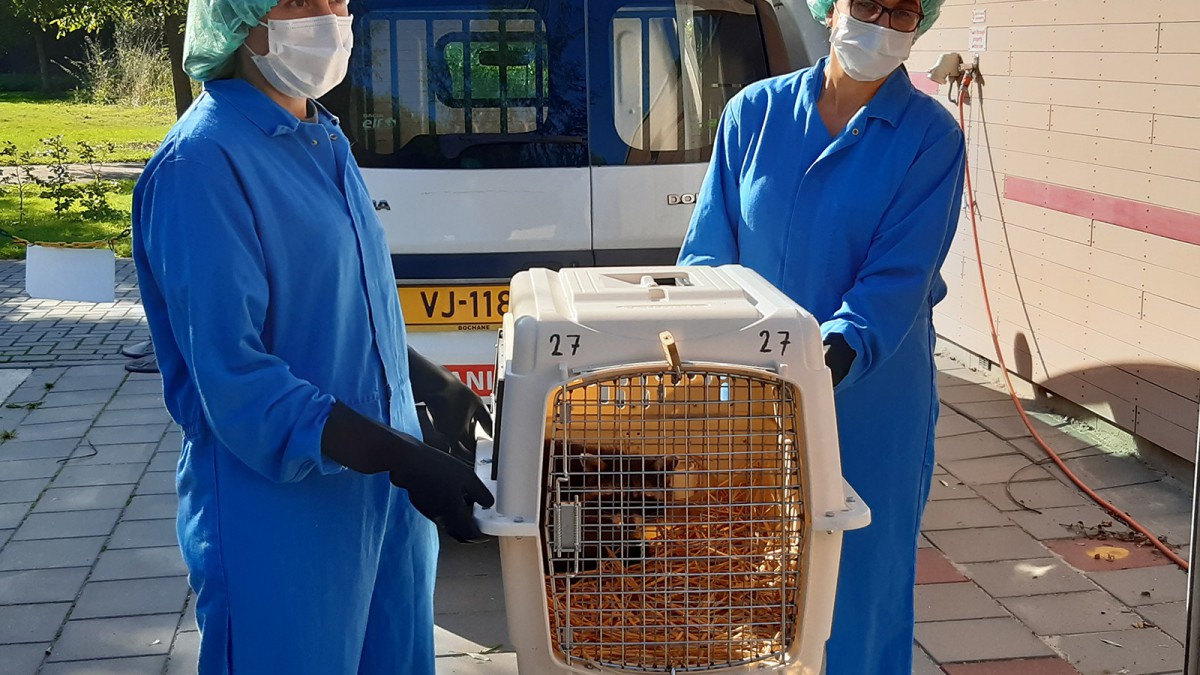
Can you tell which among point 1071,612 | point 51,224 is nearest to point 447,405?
point 1071,612

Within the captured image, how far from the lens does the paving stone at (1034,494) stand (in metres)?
5.38

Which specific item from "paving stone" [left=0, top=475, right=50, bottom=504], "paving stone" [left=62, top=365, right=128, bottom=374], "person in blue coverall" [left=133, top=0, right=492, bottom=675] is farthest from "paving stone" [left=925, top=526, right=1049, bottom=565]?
"paving stone" [left=62, top=365, right=128, bottom=374]

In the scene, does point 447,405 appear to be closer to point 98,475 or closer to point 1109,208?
point 98,475

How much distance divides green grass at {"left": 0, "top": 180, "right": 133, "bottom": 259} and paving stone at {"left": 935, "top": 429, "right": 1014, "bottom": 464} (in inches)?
329

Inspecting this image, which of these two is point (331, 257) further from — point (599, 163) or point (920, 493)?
point (599, 163)

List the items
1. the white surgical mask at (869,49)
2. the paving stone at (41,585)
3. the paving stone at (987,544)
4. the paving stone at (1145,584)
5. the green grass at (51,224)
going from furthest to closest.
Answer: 1. the green grass at (51,224)
2. the paving stone at (987,544)
3. the paving stone at (41,585)
4. the paving stone at (1145,584)
5. the white surgical mask at (869,49)

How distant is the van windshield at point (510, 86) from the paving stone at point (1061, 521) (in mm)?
1978

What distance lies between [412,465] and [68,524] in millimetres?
3697

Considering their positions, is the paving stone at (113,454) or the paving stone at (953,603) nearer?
the paving stone at (953,603)

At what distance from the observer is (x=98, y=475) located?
5914mm

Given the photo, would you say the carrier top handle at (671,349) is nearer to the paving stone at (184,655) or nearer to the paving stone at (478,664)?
the paving stone at (478,664)

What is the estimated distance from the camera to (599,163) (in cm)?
477

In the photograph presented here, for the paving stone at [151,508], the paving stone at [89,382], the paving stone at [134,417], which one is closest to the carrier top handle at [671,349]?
the paving stone at [151,508]

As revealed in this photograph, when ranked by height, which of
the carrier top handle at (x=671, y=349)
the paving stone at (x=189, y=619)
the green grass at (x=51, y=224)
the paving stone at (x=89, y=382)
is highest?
the carrier top handle at (x=671, y=349)
